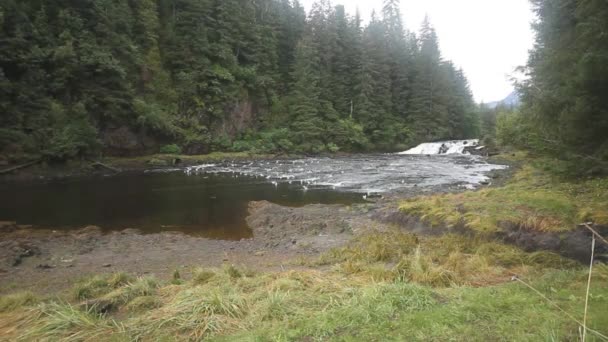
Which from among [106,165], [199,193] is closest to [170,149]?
[106,165]

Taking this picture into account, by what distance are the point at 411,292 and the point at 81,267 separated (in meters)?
8.09

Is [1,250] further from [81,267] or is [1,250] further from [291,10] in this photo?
[291,10]

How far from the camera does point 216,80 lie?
38.2 m

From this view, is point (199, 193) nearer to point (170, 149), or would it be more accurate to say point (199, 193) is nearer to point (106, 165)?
point (106, 165)

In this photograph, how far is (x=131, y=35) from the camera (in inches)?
1358

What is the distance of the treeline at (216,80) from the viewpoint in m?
24.3

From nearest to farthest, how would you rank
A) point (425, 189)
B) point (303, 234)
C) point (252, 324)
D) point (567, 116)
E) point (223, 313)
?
point (252, 324)
point (223, 313)
point (567, 116)
point (303, 234)
point (425, 189)

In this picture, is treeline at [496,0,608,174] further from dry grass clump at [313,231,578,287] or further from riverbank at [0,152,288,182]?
riverbank at [0,152,288,182]

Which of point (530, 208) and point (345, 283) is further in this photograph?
point (530, 208)

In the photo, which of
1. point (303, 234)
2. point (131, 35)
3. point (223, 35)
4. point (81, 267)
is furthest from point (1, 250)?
point (223, 35)

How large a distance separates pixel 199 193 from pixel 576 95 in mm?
16120

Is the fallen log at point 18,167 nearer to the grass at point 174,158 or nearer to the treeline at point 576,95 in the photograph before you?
the grass at point 174,158

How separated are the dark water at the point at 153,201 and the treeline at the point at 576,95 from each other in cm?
907

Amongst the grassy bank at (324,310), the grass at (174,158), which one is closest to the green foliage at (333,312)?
the grassy bank at (324,310)
